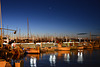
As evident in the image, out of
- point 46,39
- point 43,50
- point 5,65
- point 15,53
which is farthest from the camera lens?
point 46,39

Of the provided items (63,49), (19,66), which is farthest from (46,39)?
(19,66)

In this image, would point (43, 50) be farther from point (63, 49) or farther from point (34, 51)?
point (63, 49)

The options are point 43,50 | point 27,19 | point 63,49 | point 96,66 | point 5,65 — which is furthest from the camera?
point 27,19

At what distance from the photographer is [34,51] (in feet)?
124

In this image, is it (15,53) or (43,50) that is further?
(43,50)

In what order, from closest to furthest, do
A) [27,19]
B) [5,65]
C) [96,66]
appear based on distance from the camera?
[5,65] < [96,66] < [27,19]

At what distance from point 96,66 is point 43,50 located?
80.5 feet

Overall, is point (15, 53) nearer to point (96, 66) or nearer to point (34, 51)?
point (34, 51)

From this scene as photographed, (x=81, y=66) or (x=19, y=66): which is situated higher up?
(x=19, y=66)

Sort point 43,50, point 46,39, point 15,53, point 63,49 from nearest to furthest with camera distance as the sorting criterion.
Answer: point 15,53, point 43,50, point 63,49, point 46,39

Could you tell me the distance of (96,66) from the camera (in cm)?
2142

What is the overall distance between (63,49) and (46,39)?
192 ft

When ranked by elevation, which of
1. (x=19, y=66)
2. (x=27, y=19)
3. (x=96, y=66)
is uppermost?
(x=27, y=19)

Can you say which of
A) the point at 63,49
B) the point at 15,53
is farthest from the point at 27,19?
the point at 15,53
